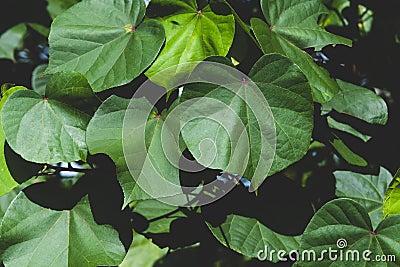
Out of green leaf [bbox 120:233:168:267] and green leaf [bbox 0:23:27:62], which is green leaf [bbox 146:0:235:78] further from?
green leaf [bbox 0:23:27:62]

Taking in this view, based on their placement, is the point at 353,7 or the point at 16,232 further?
the point at 353,7

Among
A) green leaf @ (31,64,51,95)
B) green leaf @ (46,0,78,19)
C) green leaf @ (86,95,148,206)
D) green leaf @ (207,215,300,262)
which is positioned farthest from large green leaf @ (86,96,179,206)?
green leaf @ (46,0,78,19)

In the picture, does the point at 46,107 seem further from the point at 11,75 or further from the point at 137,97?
the point at 11,75

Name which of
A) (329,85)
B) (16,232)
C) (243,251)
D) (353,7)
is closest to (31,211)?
(16,232)

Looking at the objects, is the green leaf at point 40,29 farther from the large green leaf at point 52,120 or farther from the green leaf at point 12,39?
the large green leaf at point 52,120

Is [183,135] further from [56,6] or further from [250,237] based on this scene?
[56,6]
